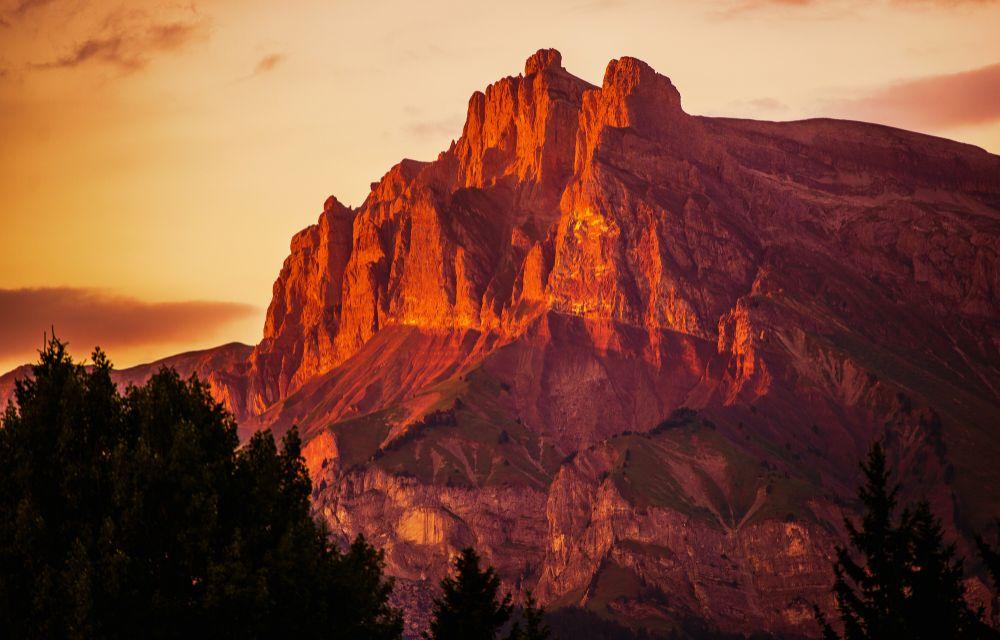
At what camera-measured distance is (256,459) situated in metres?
104

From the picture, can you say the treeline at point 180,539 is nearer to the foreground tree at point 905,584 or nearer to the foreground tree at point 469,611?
the foreground tree at point 905,584

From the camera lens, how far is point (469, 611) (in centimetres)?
12306

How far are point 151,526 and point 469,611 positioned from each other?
31275 mm

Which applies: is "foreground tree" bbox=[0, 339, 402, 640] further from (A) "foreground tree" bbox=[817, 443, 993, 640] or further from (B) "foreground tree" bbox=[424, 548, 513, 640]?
(A) "foreground tree" bbox=[817, 443, 993, 640]

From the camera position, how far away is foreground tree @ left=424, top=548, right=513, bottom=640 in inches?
4756

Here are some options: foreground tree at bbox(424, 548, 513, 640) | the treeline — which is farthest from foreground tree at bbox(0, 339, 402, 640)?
foreground tree at bbox(424, 548, 513, 640)

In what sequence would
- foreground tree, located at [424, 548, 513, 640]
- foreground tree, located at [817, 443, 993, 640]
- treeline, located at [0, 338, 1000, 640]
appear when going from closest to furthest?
foreground tree, located at [817, 443, 993, 640], treeline, located at [0, 338, 1000, 640], foreground tree, located at [424, 548, 513, 640]

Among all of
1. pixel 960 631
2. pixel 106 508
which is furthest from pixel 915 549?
pixel 106 508

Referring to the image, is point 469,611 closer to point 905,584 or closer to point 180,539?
point 180,539

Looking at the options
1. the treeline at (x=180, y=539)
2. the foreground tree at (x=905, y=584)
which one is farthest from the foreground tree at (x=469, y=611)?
the foreground tree at (x=905, y=584)

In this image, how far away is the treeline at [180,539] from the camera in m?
93.6

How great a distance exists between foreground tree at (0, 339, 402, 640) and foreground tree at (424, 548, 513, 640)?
15.3 meters

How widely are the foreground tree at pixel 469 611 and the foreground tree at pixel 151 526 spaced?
15347mm

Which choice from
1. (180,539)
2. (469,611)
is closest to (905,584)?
(180,539)
